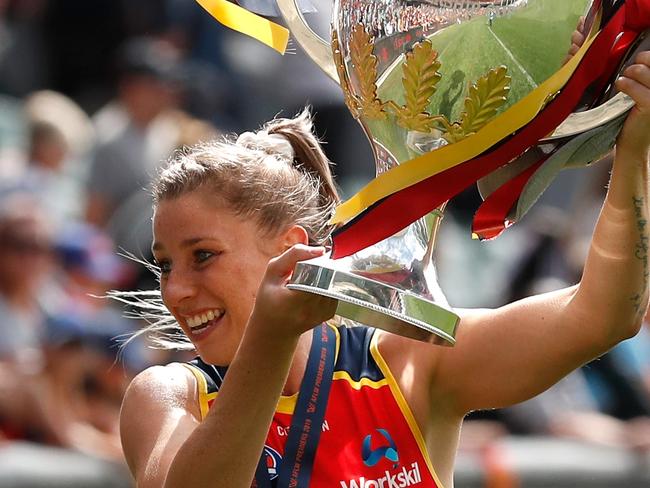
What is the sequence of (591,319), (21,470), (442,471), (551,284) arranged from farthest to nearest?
(551,284)
(21,470)
(442,471)
(591,319)

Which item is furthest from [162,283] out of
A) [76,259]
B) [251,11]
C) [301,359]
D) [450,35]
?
[76,259]

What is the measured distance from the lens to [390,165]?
2316mm

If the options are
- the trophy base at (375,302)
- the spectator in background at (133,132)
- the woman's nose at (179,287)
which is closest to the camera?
the trophy base at (375,302)

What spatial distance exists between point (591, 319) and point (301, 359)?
1.81 ft

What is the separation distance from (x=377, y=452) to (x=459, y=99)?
2.18ft

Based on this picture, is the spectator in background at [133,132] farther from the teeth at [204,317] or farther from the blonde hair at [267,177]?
the teeth at [204,317]

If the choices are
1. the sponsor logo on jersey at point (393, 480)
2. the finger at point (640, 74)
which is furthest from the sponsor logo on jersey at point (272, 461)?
the finger at point (640, 74)

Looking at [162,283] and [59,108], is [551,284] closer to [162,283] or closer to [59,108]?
[59,108]

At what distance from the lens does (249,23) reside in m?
2.60

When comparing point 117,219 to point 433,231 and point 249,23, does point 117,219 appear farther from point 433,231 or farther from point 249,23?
point 433,231

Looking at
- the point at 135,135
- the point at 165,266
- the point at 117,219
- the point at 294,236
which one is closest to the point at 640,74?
the point at 294,236

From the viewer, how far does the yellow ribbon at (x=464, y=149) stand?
7.02 ft

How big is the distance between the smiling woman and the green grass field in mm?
157

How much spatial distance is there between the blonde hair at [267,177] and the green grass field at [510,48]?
0.50 metres
